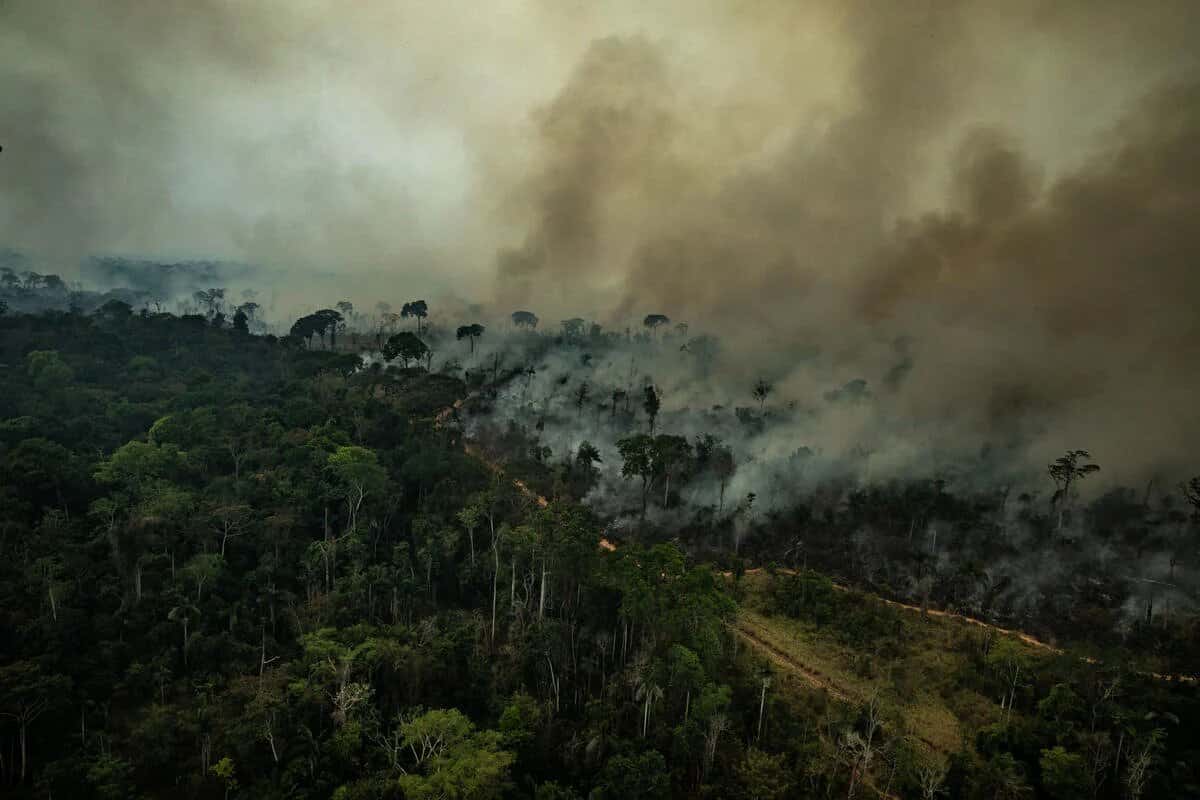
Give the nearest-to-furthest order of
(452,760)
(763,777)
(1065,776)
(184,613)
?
1. (452,760)
2. (1065,776)
3. (763,777)
4. (184,613)

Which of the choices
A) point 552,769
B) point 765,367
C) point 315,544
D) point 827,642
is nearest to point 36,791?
point 315,544

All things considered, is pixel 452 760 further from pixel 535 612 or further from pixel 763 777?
pixel 535 612

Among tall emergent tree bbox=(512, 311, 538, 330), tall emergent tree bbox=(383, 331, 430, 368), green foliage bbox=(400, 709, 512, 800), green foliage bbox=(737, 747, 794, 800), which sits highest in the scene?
tall emergent tree bbox=(512, 311, 538, 330)

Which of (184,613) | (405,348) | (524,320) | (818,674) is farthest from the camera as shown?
(524,320)

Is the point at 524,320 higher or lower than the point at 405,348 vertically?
higher

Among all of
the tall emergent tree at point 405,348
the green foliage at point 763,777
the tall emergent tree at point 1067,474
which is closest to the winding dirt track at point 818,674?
the green foliage at point 763,777

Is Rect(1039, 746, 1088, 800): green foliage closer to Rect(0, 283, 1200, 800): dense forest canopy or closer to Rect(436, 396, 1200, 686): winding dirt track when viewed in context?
Rect(0, 283, 1200, 800): dense forest canopy

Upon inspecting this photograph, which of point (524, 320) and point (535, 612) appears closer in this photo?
point (535, 612)

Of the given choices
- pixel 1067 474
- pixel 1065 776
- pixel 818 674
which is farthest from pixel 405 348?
pixel 1065 776

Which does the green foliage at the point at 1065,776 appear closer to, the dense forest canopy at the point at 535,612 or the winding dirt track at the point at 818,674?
the dense forest canopy at the point at 535,612

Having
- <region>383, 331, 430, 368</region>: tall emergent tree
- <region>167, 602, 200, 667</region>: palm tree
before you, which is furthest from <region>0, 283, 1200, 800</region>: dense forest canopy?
<region>383, 331, 430, 368</region>: tall emergent tree

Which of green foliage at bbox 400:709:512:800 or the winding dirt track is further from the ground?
the winding dirt track

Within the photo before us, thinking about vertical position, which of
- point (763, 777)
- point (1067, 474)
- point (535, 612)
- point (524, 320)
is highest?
point (524, 320)
